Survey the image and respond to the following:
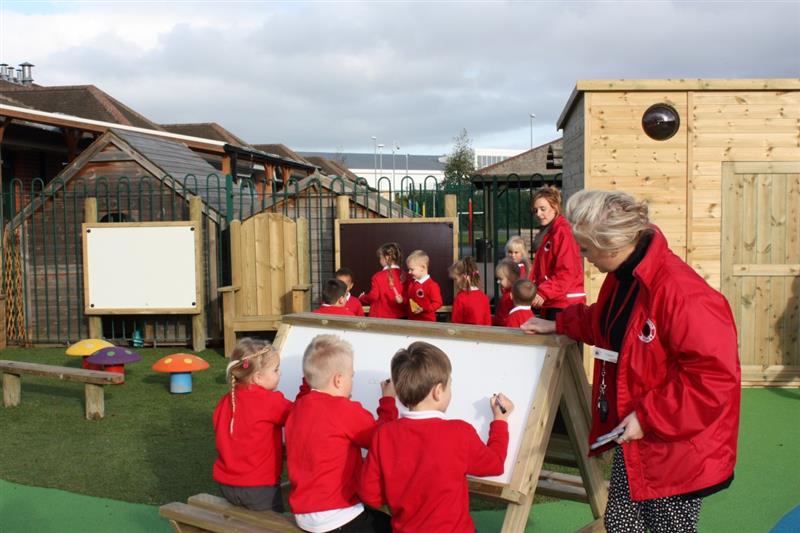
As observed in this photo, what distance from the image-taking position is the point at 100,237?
39.8ft

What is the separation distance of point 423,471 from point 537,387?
2.81 ft

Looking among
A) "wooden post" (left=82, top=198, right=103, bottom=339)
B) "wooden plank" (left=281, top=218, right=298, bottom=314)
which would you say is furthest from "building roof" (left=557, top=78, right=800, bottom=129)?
"wooden post" (left=82, top=198, right=103, bottom=339)

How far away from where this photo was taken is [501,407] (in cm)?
380

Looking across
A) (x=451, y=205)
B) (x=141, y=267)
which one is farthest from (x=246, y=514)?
(x=141, y=267)

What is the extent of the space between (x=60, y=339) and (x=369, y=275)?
527cm

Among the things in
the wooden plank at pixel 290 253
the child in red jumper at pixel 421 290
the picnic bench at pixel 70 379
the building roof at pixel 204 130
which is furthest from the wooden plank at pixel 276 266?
the building roof at pixel 204 130

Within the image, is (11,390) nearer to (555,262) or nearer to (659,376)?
(555,262)

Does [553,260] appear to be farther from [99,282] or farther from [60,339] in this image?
[60,339]

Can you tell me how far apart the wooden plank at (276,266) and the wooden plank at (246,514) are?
7385 millimetres

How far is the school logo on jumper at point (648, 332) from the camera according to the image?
3.03m

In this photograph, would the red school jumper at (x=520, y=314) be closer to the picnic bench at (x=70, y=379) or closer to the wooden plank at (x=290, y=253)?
the picnic bench at (x=70, y=379)

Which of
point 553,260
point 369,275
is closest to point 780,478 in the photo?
point 553,260

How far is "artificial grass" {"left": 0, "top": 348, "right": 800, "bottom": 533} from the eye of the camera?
5.36 metres

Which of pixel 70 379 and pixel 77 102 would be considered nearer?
pixel 70 379
